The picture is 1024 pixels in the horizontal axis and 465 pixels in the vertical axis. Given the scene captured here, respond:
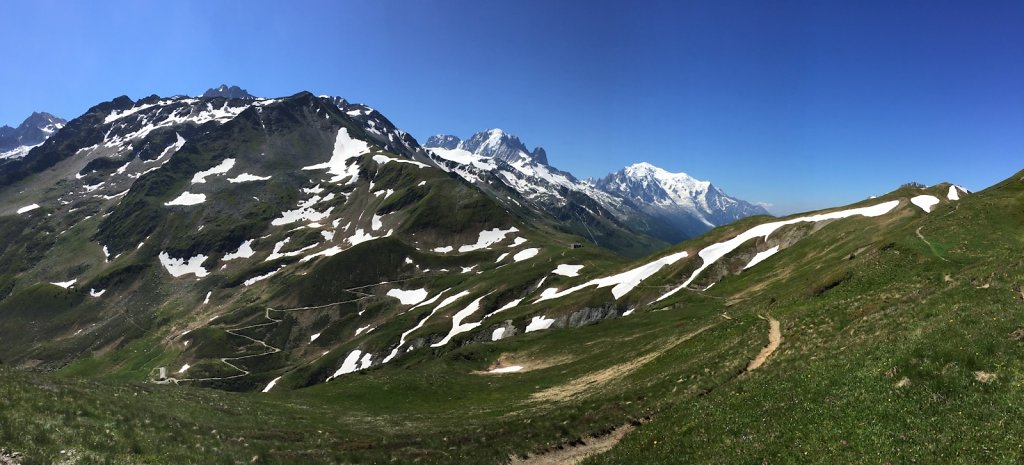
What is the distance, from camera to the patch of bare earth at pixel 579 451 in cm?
2891

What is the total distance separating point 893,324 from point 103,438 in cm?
3934

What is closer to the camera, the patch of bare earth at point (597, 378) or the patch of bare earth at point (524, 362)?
the patch of bare earth at point (597, 378)

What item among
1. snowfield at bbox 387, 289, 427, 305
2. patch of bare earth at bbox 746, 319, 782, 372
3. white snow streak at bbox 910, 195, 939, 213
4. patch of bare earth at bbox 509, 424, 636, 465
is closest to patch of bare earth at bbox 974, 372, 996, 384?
patch of bare earth at bbox 746, 319, 782, 372

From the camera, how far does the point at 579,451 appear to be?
29469 mm

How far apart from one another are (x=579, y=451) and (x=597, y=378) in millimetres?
21230

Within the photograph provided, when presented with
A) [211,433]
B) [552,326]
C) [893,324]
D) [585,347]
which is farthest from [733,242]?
[211,433]

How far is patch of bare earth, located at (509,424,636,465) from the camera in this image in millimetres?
28906

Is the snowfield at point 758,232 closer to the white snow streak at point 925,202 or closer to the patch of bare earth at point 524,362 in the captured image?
the white snow streak at point 925,202

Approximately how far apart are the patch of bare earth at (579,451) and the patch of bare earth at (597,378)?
14.4 meters

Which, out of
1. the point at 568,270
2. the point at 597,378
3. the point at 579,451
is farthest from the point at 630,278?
the point at 579,451

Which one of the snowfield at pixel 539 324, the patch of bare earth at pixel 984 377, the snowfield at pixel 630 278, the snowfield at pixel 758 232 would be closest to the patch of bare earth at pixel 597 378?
the patch of bare earth at pixel 984 377

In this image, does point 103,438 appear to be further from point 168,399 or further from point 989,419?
point 989,419

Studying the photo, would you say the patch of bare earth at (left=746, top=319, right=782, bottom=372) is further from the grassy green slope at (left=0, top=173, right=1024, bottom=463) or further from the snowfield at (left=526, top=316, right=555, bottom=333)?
the snowfield at (left=526, top=316, right=555, bottom=333)

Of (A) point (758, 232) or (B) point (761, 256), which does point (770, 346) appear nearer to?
(B) point (761, 256)
